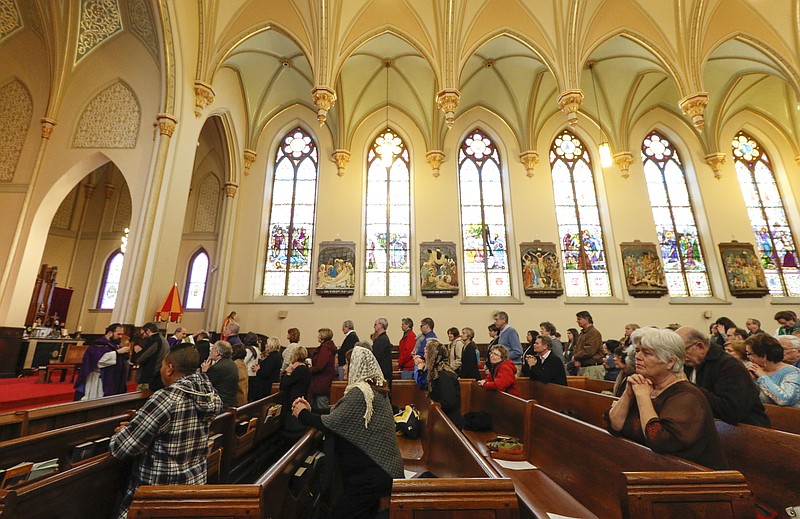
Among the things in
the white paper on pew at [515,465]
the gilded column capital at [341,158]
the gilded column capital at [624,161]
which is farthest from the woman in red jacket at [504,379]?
the gilded column capital at [624,161]

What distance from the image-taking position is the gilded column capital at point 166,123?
743cm

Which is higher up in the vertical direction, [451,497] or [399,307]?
[399,307]

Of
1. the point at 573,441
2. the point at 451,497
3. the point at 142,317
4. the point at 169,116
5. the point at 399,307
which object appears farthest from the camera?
the point at 399,307

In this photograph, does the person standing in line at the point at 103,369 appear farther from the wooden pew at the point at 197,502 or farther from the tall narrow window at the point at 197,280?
the tall narrow window at the point at 197,280

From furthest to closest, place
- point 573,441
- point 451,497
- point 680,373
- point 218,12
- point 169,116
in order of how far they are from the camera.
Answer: point 218,12 < point 169,116 < point 573,441 < point 680,373 < point 451,497

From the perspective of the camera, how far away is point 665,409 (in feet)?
5.87

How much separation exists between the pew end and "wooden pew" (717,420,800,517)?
34.3 inches

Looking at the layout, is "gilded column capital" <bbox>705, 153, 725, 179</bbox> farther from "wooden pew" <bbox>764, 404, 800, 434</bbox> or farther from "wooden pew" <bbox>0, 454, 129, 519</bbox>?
"wooden pew" <bbox>0, 454, 129, 519</bbox>

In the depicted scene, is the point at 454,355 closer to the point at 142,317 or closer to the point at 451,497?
the point at 451,497

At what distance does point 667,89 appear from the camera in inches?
468

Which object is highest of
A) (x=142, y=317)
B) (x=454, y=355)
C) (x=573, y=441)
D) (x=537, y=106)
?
(x=537, y=106)

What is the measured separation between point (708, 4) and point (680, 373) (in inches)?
470

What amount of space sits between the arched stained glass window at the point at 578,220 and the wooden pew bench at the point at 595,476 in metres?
8.59

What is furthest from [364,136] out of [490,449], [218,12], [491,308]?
[490,449]
